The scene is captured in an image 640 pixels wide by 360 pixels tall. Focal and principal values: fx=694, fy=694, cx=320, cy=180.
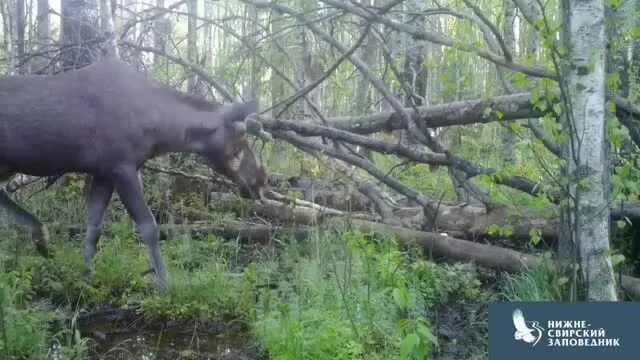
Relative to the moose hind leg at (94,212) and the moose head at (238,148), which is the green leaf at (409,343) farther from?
the moose hind leg at (94,212)

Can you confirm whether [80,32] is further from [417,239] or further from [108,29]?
[417,239]

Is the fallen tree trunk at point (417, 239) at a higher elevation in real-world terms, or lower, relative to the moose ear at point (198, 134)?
lower

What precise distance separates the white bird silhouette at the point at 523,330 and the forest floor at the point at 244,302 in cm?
45

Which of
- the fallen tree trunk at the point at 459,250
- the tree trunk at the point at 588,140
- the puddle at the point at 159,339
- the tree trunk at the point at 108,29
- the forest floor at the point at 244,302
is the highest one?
the tree trunk at the point at 108,29

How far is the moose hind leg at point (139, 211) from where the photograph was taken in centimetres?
562

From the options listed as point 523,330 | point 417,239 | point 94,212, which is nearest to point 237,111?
point 94,212

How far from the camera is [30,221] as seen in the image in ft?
19.6

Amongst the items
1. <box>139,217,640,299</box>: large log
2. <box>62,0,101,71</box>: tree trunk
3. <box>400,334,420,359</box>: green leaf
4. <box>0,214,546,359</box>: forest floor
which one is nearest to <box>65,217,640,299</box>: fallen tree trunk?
<box>139,217,640,299</box>: large log

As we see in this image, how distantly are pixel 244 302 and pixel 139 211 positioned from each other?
4.11 ft

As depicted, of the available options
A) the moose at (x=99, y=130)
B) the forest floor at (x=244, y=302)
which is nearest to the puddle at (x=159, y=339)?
the forest floor at (x=244, y=302)

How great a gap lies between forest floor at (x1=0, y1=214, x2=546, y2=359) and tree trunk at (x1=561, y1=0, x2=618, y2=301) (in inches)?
33.2

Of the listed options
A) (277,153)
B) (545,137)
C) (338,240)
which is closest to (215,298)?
(338,240)

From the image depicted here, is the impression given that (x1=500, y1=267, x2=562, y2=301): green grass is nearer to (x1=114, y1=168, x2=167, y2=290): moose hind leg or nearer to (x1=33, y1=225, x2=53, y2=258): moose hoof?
(x1=114, y1=168, x2=167, y2=290): moose hind leg

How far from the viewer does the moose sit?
5473 mm
